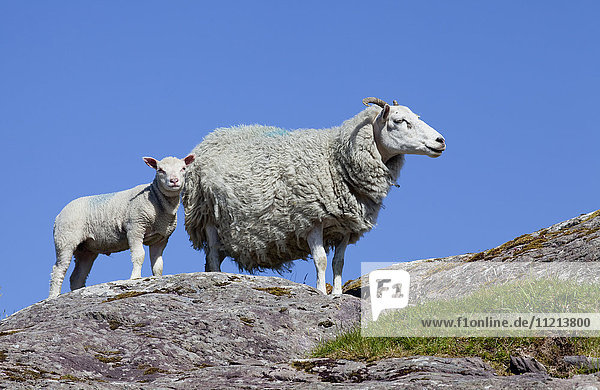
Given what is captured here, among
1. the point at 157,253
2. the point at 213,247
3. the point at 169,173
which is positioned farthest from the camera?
the point at 213,247

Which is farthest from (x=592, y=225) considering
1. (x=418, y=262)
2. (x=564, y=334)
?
(x=564, y=334)

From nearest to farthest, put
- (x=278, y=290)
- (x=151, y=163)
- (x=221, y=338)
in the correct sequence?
(x=221, y=338)
(x=278, y=290)
(x=151, y=163)

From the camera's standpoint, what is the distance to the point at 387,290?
11125 millimetres

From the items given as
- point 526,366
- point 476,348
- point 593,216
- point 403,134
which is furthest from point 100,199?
point 526,366

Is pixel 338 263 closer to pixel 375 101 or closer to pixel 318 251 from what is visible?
pixel 318 251

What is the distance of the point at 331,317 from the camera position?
385 inches

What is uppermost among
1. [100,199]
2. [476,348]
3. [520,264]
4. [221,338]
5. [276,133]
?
[276,133]

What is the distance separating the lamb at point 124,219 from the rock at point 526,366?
7.43 meters

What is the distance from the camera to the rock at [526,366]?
6.96m

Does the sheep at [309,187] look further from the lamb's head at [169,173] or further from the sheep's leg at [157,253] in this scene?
the lamb's head at [169,173]

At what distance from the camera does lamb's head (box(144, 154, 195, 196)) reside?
13.1 meters

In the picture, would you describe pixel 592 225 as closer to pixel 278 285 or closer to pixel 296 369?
pixel 278 285

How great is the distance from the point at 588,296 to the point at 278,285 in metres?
4.41

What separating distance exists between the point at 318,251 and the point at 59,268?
4.49 m
